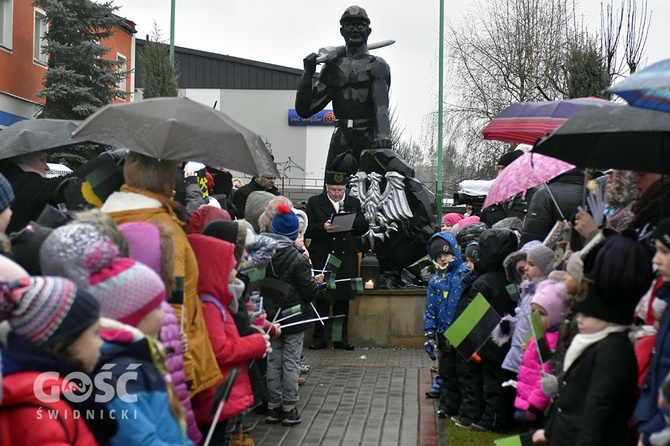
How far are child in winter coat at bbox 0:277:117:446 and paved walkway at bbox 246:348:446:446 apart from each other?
478 centimetres

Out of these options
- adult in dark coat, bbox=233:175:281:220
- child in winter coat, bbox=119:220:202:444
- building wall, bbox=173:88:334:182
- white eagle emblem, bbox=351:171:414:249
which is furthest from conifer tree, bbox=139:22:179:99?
building wall, bbox=173:88:334:182

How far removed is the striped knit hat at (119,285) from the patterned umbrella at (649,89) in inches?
75.4

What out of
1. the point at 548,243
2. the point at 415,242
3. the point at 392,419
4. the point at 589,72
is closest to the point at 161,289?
the point at 548,243

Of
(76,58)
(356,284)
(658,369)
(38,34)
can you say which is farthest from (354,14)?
(38,34)

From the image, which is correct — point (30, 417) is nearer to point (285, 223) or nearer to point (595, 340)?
point (595, 340)

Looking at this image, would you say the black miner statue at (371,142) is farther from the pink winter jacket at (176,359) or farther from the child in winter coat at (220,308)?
the pink winter jacket at (176,359)

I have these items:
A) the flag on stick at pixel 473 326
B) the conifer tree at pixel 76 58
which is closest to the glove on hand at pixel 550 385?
the flag on stick at pixel 473 326

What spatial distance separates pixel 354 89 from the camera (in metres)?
14.5

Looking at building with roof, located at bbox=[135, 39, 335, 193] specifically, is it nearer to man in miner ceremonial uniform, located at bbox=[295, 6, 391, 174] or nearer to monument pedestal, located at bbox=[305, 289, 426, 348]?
man in miner ceremonial uniform, located at bbox=[295, 6, 391, 174]

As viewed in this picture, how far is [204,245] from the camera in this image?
4.76 meters

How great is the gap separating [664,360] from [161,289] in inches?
72.8

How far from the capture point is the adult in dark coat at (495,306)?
7340 mm

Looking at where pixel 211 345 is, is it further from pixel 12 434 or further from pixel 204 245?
pixel 12 434

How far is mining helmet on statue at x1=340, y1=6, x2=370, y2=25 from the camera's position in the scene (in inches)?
561
